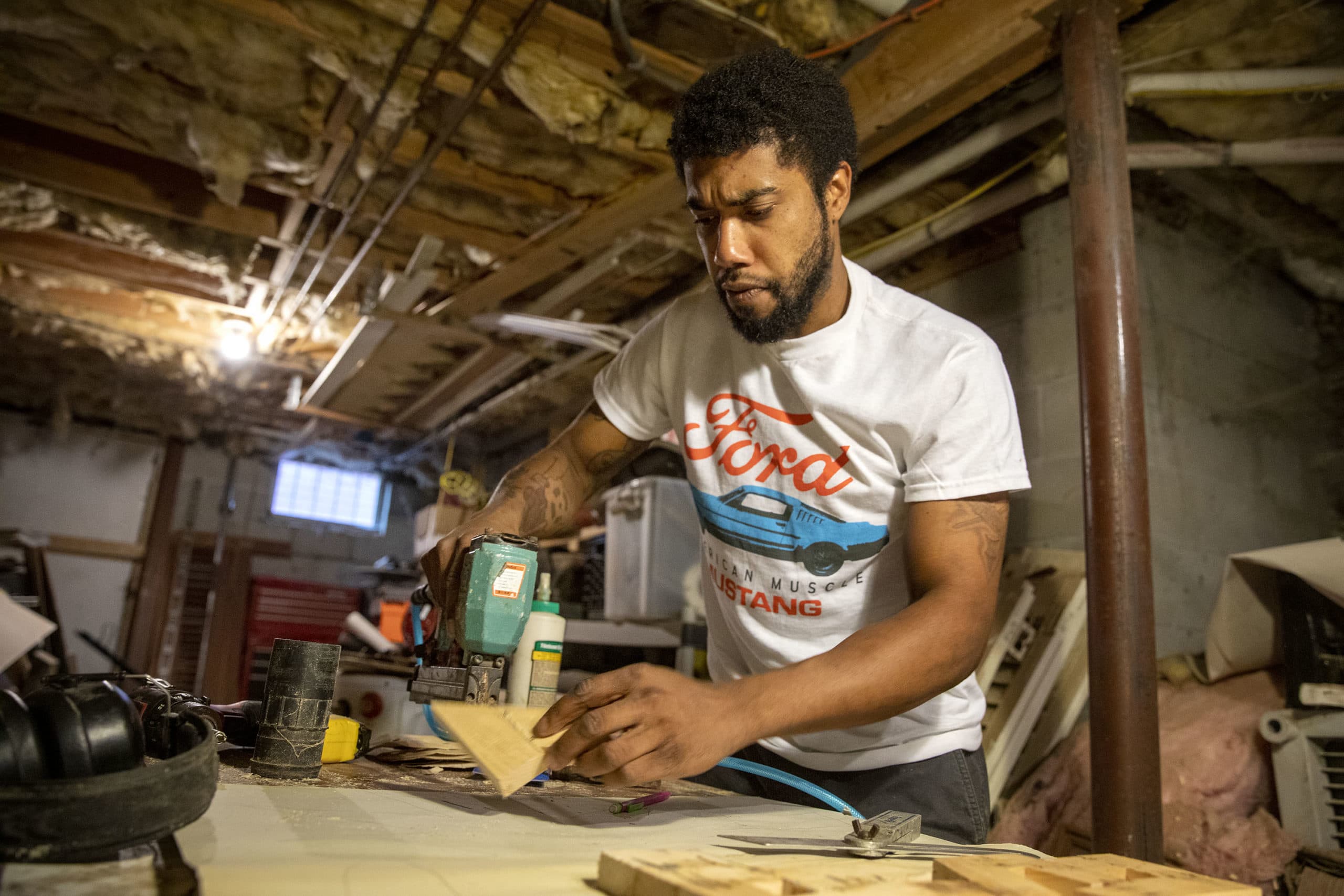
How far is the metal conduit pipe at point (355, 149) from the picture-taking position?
2.71 meters

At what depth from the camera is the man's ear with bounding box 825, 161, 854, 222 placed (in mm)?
1540

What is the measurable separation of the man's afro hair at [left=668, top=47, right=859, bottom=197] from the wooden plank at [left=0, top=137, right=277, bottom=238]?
3237mm

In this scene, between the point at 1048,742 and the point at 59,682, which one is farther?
the point at 1048,742

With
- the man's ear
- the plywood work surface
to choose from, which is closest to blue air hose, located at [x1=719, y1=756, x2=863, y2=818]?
the plywood work surface

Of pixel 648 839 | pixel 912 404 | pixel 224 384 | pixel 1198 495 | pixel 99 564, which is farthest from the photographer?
pixel 99 564

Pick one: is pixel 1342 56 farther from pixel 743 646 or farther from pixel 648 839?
pixel 648 839

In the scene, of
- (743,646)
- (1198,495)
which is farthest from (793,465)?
(1198,495)

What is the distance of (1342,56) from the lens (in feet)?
9.27

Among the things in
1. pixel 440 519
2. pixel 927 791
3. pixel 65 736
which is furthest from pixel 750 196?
pixel 440 519

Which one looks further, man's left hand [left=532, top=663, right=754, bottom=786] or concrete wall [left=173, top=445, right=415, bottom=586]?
concrete wall [left=173, top=445, right=415, bottom=586]

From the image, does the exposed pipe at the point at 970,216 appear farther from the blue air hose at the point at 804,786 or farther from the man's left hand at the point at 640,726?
the man's left hand at the point at 640,726

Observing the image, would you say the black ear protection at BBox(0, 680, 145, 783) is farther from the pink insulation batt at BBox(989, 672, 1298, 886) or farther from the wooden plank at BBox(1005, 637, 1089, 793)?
the wooden plank at BBox(1005, 637, 1089, 793)

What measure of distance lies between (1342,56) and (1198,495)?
1.54 m

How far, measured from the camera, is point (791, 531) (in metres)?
1.46
